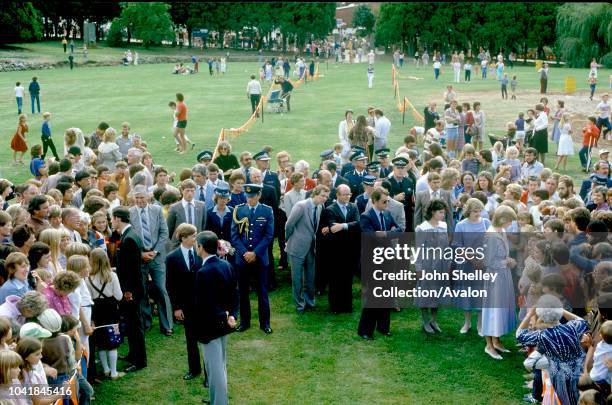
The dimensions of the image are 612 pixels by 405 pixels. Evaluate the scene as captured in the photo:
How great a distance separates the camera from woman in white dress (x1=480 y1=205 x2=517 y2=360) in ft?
30.5

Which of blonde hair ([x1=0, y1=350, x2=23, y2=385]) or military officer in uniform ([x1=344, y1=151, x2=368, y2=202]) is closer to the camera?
blonde hair ([x1=0, y1=350, x2=23, y2=385])

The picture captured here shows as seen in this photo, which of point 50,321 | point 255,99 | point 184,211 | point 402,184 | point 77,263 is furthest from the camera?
point 255,99

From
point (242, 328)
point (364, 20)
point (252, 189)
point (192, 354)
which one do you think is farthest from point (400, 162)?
point (364, 20)

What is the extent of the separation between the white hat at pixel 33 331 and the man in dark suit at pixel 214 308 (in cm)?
162

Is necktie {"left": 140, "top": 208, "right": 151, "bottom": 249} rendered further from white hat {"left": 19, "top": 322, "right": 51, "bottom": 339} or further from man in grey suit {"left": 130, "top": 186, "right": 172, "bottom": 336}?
white hat {"left": 19, "top": 322, "right": 51, "bottom": 339}

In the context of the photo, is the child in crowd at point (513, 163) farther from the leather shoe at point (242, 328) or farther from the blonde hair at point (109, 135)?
the blonde hair at point (109, 135)

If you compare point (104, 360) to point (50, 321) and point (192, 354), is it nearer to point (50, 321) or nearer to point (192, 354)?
point (192, 354)

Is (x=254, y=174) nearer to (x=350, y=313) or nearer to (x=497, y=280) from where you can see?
(x=350, y=313)

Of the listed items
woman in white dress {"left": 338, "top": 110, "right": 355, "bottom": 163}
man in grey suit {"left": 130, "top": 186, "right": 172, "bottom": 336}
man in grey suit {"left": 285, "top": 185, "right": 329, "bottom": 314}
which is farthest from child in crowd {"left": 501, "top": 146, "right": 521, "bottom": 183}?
man in grey suit {"left": 130, "top": 186, "right": 172, "bottom": 336}

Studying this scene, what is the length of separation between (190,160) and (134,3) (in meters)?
70.7

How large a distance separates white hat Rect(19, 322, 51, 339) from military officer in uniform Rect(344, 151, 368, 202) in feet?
24.1

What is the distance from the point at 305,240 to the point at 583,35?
172 feet

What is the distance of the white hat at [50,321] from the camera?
6.69 meters

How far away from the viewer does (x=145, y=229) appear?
32.8 feet
